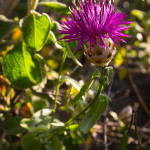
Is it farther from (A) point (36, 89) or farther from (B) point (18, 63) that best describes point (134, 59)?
(B) point (18, 63)

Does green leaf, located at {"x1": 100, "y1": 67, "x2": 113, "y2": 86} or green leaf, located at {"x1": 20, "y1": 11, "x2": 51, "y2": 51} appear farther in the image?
green leaf, located at {"x1": 20, "y1": 11, "x2": 51, "y2": 51}

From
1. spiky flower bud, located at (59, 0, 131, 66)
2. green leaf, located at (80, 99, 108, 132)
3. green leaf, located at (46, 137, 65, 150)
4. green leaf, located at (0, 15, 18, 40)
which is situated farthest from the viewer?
green leaf, located at (46, 137, 65, 150)

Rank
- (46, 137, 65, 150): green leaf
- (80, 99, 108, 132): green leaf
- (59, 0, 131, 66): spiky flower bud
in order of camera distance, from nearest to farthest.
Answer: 1. (59, 0, 131, 66): spiky flower bud
2. (80, 99, 108, 132): green leaf
3. (46, 137, 65, 150): green leaf

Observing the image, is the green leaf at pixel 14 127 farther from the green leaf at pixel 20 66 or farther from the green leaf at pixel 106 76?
the green leaf at pixel 106 76

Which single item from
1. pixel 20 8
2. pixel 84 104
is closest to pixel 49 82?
pixel 84 104


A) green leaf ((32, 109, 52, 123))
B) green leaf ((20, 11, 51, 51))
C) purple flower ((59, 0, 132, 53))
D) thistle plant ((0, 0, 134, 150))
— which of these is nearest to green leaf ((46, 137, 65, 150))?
thistle plant ((0, 0, 134, 150))

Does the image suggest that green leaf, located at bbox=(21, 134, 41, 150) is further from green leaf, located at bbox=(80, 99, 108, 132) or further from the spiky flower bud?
the spiky flower bud
